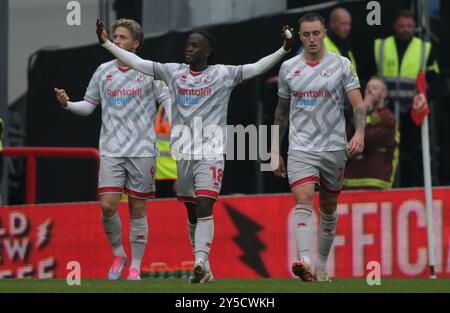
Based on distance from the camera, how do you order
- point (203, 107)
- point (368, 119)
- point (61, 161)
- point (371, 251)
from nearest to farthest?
point (203, 107)
point (371, 251)
point (368, 119)
point (61, 161)

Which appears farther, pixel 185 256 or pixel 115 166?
pixel 185 256

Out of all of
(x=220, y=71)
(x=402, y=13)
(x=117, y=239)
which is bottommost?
(x=117, y=239)

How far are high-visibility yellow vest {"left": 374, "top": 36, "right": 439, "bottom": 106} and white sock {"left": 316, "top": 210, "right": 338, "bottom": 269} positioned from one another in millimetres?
3893

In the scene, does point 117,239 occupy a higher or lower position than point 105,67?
lower

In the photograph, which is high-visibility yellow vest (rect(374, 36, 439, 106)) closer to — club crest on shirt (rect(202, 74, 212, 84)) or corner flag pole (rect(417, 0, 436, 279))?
corner flag pole (rect(417, 0, 436, 279))

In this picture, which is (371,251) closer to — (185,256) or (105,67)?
(185,256)

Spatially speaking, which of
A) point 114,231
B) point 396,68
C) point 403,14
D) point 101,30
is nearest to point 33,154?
point 114,231

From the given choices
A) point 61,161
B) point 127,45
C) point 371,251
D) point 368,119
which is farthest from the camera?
point 61,161

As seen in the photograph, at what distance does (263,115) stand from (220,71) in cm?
429

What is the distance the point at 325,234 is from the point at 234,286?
145cm

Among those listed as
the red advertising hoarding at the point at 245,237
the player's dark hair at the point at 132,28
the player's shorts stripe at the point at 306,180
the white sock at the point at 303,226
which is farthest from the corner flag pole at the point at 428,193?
the player's dark hair at the point at 132,28

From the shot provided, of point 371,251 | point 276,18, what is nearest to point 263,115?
point 276,18

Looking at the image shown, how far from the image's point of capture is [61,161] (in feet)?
63.9

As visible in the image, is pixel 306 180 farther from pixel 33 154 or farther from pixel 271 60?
pixel 33 154
